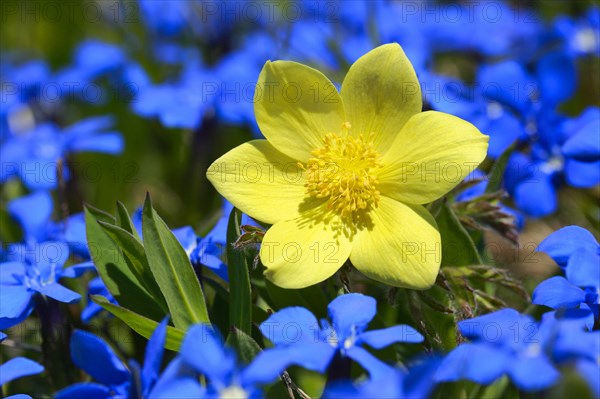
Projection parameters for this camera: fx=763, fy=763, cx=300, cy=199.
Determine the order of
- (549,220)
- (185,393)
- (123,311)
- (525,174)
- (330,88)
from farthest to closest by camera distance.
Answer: (549,220)
(525,174)
(330,88)
(123,311)
(185,393)

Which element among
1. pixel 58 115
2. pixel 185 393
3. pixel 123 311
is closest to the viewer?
pixel 185 393

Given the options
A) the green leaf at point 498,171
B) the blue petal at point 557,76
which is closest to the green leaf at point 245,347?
the green leaf at point 498,171

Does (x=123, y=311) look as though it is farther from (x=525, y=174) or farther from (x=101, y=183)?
(x=101, y=183)

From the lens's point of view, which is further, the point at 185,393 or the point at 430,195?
the point at 430,195

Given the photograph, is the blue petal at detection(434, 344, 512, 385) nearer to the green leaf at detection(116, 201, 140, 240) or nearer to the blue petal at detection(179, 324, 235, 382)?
the blue petal at detection(179, 324, 235, 382)

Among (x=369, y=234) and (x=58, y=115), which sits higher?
(x=369, y=234)

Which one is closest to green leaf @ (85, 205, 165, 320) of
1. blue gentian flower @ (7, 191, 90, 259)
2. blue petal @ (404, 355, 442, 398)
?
blue gentian flower @ (7, 191, 90, 259)

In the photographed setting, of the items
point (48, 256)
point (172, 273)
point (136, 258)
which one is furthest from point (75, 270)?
point (172, 273)

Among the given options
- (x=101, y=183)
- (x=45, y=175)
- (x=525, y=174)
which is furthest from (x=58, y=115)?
(x=525, y=174)
